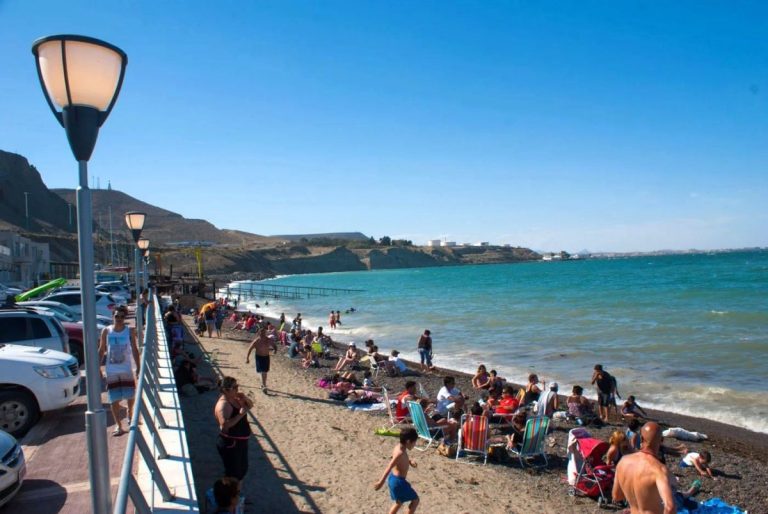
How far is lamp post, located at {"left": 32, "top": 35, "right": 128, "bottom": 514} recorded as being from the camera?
2.48m

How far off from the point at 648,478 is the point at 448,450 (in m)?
5.61

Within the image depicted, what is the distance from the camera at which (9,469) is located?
193 inches

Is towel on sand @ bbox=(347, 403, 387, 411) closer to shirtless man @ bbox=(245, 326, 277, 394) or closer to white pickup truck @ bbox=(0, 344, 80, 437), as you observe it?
shirtless man @ bbox=(245, 326, 277, 394)

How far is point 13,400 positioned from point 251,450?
348 cm

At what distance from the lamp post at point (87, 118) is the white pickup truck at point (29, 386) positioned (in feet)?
18.4

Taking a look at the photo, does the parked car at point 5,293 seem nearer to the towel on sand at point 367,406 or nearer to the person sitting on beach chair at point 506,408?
the towel on sand at point 367,406

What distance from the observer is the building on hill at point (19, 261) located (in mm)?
37156

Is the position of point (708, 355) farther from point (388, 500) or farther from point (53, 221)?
point (53, 221)

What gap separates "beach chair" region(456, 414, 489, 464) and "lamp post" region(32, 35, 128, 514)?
26.1 feet

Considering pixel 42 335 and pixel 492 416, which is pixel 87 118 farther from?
pixel 492 416

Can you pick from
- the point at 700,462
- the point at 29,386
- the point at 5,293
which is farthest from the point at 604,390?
the point at 5,293

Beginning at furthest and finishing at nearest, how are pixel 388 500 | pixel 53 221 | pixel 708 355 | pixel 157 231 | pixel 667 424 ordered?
pixel 157 231
pixel 53 221
pixel 708 355
pixel 667 424
pixel 388 500

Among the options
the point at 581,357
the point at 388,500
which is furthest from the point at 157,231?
A: the point at 388,500

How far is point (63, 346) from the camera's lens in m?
9.66
